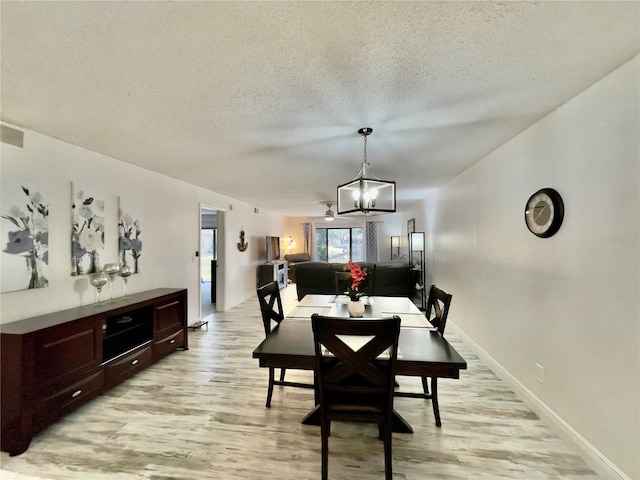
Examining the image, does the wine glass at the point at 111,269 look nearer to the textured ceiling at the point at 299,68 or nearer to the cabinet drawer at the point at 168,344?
the cabinet drawer at the point at 168,344

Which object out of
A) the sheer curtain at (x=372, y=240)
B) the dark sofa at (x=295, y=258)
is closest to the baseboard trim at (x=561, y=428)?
the dark sofa at (x=295, y=258)

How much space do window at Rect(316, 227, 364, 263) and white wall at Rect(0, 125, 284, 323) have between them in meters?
5.19

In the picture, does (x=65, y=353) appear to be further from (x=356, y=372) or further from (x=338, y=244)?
(x=338, y=244)

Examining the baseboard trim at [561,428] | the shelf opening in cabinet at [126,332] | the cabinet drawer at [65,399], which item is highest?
the shelf opening in cabinet at [126,332]

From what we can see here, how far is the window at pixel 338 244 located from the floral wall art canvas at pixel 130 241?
7660 millimetres

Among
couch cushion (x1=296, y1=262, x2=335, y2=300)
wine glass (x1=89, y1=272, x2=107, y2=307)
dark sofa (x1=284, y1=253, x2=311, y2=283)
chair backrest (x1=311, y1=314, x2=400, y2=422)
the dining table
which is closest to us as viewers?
chair backrest (x1=311, y1=314, x2=400, y2=422)

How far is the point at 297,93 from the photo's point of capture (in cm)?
175

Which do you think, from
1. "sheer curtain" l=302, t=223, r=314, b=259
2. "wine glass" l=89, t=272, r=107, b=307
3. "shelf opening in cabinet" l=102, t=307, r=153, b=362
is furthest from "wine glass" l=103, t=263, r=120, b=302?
"sheer curtain" l=302, t=223, r=314, b=259

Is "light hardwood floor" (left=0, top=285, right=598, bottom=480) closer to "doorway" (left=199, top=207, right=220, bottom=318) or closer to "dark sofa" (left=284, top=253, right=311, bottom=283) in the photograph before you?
"doorway" (left=199, top=207, right=220, bottom=318)

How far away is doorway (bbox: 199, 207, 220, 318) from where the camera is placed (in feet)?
19.7

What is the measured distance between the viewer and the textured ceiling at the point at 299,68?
1.15 meters

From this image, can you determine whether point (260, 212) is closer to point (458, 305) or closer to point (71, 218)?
point (71, 218)

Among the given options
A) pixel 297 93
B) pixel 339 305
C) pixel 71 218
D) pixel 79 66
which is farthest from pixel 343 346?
pixel 71 218

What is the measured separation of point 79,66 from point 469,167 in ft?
12.9
